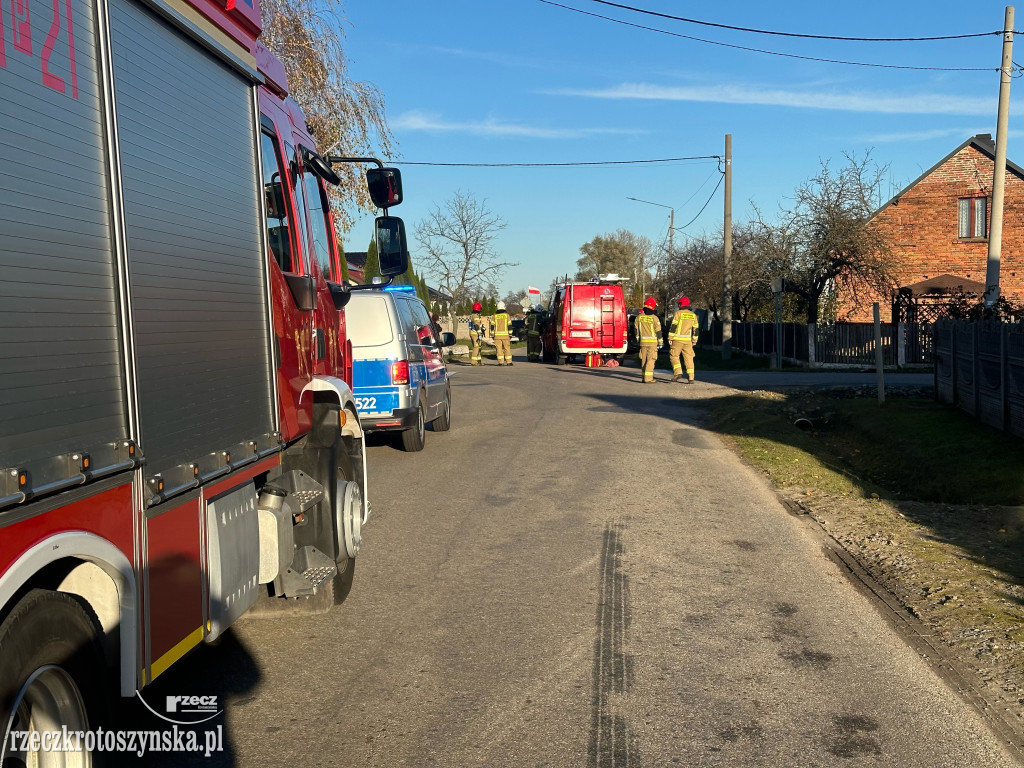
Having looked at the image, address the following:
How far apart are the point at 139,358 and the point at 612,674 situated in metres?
Result: 2.69

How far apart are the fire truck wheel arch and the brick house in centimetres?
3805

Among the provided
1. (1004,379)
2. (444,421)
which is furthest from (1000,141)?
(444,421)

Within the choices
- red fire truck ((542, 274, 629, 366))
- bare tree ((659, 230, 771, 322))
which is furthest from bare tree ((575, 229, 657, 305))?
red fire truck ((542, 274, 629, 366))

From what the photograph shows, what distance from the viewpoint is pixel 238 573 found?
4.25 m

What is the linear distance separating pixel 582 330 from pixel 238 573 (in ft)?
93.6

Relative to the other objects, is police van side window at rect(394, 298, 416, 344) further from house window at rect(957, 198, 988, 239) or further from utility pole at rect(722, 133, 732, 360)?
house window at rect(957, 198, 988, 239)

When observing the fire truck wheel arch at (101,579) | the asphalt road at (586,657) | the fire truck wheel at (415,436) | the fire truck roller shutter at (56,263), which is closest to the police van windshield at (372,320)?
the fire truck wheel at (415,436)

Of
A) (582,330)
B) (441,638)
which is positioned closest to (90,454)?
(441,638)

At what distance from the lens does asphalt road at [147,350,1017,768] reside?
159 inches

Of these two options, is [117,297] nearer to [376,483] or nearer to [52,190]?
[52,190]

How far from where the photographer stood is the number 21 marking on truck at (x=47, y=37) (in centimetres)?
262

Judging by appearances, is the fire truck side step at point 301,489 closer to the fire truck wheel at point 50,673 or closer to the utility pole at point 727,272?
the fire truck wheel at point 50,673

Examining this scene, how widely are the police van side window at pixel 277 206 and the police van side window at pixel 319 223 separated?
23.3 inches

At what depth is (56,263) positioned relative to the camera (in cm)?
283
